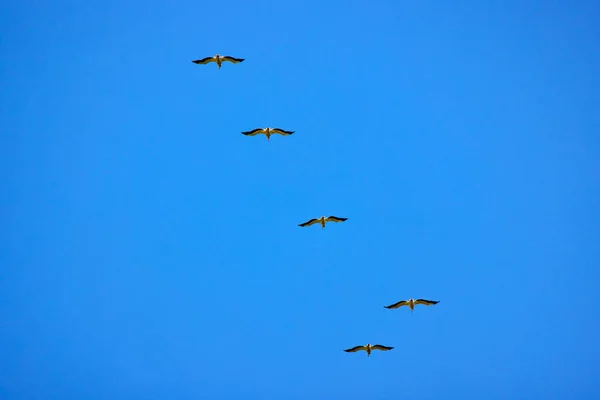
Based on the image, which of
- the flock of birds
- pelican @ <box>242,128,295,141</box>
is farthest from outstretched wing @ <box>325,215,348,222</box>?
pelican @ <box>242,128,295,141</box>

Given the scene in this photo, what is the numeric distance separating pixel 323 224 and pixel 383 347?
952 centimetres

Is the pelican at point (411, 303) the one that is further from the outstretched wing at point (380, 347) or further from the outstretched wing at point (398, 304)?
the outstretched wing at point (380, 347)

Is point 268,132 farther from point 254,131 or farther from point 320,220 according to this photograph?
point 320,220

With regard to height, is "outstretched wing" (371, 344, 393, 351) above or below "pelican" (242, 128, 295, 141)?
below

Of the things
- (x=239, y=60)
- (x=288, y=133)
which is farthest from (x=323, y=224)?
(x=239, y=60)

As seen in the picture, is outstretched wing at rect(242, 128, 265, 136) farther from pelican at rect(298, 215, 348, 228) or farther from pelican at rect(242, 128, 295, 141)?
pelican at rect(298, 215, 348, 228)

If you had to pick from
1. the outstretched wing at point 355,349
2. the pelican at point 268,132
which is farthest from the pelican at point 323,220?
the outstretched wing at point 355,349

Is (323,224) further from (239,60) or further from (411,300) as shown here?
(239,60)

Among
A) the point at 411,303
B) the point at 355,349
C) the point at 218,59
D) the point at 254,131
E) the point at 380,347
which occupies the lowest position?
the point at 355,349

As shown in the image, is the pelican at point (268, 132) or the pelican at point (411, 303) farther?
the pelican at point (411, 303)

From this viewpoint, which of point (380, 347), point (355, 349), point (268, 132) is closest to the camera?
point (268, 132)

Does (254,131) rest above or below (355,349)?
above

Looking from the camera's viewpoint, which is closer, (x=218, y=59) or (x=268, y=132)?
(x=218, y=59)

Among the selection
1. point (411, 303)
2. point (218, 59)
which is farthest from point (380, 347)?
point (218, 59)
